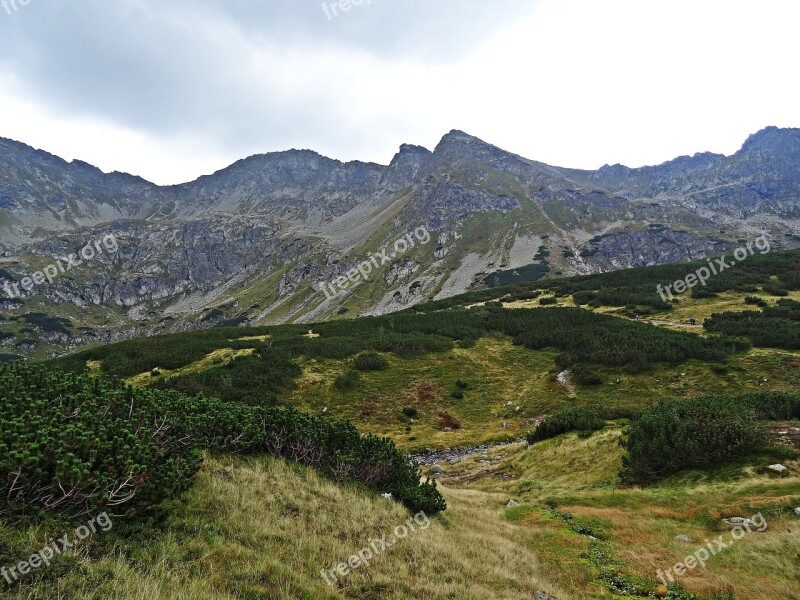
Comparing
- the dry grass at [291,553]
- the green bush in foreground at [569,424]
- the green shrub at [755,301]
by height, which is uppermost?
the dry grass at [291,553]

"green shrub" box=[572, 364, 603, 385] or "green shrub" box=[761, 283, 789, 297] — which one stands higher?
"green shrub" box=[761, 283, 789, 297]

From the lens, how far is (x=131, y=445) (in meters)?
7.58

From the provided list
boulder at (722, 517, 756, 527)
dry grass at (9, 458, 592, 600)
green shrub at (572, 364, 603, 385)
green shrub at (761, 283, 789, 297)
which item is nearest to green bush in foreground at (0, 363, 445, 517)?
dry grass at (9, 458, 592, 600)

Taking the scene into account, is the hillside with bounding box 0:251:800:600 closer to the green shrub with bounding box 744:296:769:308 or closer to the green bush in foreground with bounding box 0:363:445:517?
the green bush in foreground with bounding box 0:363:445:517

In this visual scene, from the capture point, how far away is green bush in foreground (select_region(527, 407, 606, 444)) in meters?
25.8

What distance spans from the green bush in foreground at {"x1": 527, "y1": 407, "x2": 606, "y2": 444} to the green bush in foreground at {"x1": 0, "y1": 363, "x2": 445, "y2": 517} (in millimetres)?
16182

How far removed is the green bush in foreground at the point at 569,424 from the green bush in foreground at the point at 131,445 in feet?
53.1

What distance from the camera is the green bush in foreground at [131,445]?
5.94 m

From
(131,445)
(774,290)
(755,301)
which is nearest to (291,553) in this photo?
(131,445)

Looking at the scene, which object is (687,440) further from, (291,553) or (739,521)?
(291,553)

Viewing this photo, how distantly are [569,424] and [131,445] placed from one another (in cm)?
2580

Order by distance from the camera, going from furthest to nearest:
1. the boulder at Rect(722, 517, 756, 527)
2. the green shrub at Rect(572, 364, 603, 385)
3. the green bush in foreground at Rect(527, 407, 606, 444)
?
1. the green shrub at Rect(572, 364, 603, 385)
2. the green bush in foreground at Rect(527, 407, 606, 444)
3. the boulder at Rect(722, 517, 756, 527)

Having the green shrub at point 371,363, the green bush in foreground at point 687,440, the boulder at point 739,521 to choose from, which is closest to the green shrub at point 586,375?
the green bush in foreground at point 687,440

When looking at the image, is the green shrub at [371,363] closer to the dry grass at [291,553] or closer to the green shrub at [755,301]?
the dry grass at [291,553]
